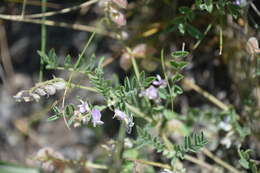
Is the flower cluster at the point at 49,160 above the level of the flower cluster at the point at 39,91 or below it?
below

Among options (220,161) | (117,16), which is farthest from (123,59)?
(220,161)

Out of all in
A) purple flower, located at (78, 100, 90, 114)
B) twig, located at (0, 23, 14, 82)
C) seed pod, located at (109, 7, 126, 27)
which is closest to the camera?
purple flower, located at (78, 100, 90, 114)

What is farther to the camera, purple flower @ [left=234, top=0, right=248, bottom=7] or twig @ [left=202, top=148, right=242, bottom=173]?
twig @ [left=202, top=148, right=242, bottom=173]

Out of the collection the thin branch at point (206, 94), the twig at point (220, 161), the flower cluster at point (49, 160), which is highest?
the thin branch at point (206, 94)

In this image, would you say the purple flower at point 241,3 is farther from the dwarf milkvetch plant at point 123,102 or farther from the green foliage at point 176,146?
the green foliage at point 176,146

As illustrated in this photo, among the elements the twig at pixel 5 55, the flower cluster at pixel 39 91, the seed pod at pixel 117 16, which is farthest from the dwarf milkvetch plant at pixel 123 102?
the twig at pixel 5 55

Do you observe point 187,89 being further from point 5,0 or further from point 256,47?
point 5,0

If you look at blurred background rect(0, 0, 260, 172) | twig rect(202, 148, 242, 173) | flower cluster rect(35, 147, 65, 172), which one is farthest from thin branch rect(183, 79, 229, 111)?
flower cluster rect(35, 147, 65, 172)

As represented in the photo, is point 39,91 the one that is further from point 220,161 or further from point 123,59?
point 220,161

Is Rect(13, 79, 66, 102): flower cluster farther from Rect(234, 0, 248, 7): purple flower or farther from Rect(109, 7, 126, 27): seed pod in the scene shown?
Rect(234, 0, 248, 7): purple flower
